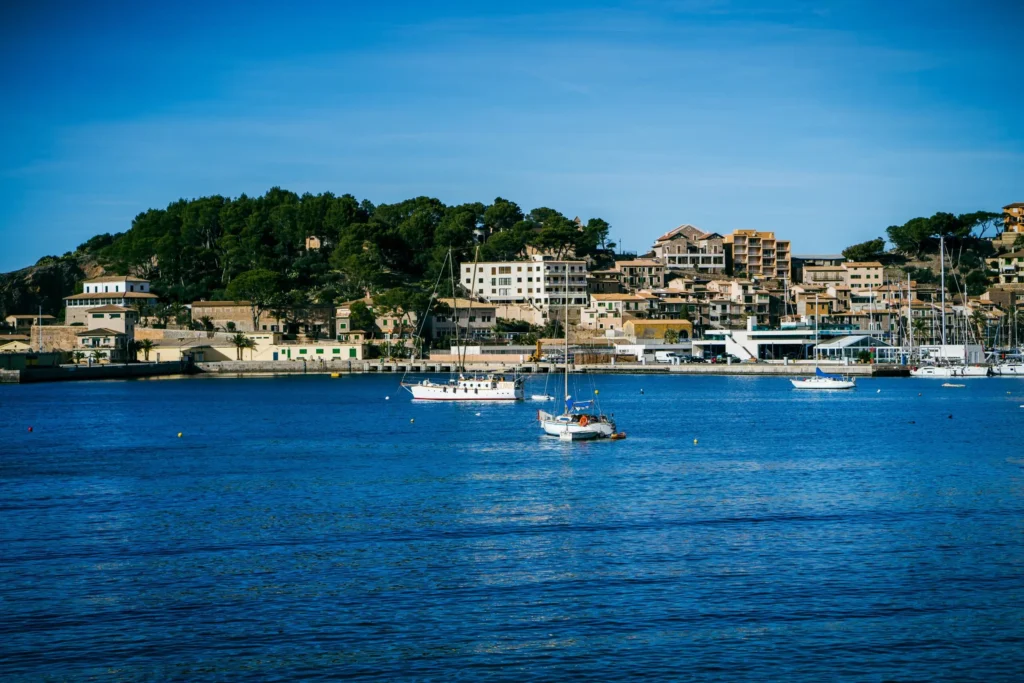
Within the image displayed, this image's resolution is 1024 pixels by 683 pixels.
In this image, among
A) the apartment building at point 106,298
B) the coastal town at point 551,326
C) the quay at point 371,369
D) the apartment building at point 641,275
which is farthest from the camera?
the apartment building at point 641,275

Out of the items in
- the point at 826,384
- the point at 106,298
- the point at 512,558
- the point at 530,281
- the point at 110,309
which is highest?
the point at 530,281

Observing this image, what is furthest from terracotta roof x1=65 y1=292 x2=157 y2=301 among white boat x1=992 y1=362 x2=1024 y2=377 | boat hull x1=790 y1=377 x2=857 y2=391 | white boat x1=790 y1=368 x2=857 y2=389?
white boat x1=992 y1=362 x2=1024 y2=377

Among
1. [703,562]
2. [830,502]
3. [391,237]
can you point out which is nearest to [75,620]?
[703,562]

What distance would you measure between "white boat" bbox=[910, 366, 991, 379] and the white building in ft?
130

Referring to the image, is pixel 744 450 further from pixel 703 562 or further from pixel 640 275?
pixel 640 275

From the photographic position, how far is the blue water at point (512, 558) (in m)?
16.6

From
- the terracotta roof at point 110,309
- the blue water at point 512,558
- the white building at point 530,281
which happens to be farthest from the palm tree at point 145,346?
the blue water at point 512,558

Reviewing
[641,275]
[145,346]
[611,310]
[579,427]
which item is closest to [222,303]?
[145,346]

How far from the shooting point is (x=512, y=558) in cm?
2261

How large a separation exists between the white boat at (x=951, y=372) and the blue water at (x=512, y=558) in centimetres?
4877

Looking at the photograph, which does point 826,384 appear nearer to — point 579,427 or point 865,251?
point 579,427

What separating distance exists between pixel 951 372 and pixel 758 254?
177ft

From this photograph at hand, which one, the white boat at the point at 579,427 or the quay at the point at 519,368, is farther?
the quay at the point at 519,368

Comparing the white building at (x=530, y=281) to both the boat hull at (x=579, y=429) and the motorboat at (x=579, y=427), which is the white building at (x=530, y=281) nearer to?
the motorboat at (x=579, y=427)
